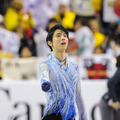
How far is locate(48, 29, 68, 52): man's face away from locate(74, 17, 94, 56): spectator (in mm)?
5120

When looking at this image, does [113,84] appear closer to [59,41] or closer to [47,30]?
[59,41]

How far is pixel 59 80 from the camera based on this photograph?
4.25 metres

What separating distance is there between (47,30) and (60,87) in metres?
5.66

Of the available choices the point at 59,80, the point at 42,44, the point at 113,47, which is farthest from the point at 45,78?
the point at 113,47

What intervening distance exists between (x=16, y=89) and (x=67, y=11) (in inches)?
101

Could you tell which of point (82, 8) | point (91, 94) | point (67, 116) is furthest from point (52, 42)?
point (82, 8)

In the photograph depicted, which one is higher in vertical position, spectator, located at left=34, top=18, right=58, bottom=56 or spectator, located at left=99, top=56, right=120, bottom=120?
spectator, located at left=34, top=18, right=58, bottom=56

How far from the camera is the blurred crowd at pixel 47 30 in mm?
9516

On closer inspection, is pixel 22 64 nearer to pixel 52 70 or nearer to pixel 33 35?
pixel 33 35

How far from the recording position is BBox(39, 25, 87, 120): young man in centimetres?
422

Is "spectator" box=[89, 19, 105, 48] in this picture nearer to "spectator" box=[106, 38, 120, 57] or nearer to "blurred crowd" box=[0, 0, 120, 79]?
"blurred crowd" box=[0, 0, 120, 79]

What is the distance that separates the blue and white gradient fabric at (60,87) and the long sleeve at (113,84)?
6.59 ft

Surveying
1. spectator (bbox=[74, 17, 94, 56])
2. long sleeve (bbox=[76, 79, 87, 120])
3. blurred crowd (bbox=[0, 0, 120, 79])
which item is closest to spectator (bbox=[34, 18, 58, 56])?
blurred crowd (bbox=[0, 0, 120, 79])

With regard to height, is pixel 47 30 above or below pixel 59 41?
above
